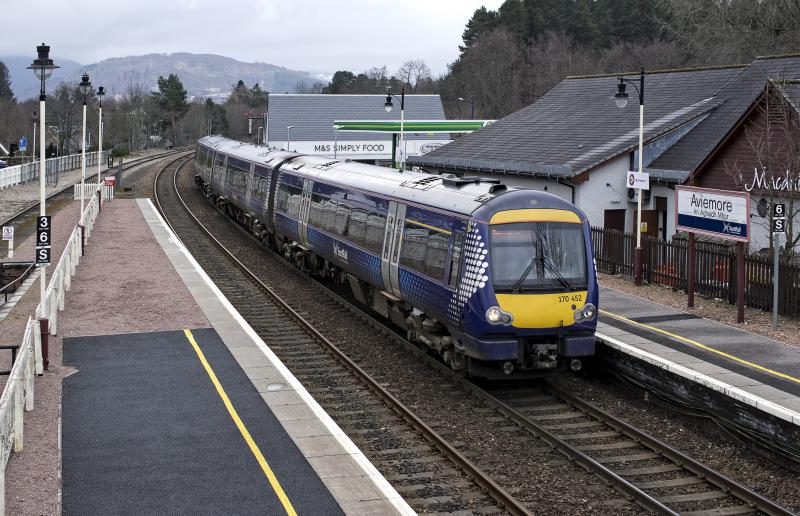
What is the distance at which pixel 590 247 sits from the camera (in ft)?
50.9

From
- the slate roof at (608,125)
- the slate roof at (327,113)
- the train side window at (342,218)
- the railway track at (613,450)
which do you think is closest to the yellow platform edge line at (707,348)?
the railway track at (613,450)

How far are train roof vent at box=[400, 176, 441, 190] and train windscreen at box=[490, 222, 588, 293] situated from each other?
337 cm

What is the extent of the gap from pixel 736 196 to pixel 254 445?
480 inches

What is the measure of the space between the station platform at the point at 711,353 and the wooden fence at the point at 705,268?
1.65 meters

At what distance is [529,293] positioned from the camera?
14.9 m

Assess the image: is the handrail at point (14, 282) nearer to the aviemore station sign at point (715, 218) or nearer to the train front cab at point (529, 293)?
the train front cab at point (529, 293)

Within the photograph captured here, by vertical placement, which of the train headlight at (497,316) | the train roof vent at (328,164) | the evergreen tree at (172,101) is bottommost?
the train headlight at (497,316)

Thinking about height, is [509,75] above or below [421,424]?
above

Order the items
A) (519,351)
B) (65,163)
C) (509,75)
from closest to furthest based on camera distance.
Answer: (519,351)
(65,163)
(509,75)

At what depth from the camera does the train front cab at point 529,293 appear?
48.3 feet

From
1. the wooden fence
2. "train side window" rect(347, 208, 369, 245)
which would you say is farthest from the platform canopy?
"train side window" rect(347, 208, 369, 245)

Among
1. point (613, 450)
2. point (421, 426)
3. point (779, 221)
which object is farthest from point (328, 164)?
point (613, 450)

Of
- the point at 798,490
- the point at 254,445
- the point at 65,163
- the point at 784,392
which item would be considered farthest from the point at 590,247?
the point at 65,163

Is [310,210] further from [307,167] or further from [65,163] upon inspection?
[65,163]
